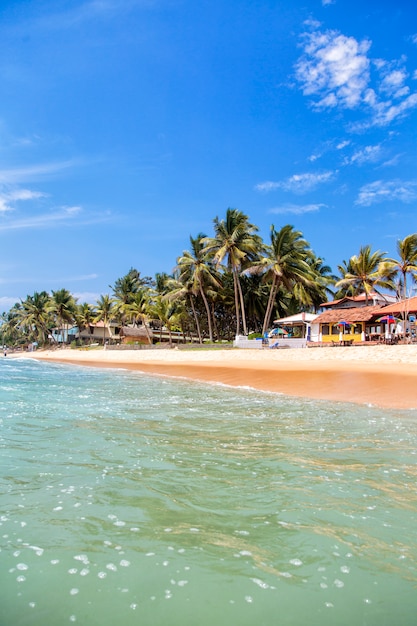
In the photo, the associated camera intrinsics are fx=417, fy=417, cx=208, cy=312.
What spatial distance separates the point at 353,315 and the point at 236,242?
39.7 feet

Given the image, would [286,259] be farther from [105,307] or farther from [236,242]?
[105,307]

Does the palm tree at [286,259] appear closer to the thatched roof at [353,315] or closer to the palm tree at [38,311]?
the thatched roof at [353,315]

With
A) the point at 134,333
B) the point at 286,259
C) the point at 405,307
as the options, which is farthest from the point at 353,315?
the point at 134,333

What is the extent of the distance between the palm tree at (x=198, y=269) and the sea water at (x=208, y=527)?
34012mm

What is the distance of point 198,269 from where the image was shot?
39.8m

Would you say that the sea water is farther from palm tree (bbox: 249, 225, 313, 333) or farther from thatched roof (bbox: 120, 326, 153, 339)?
thatched roof (bbox: 120, 326, 153, 339)

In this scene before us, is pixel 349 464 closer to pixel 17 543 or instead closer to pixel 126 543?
pixel 126 543

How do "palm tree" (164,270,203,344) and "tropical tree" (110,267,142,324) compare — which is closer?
"palm tree" (164,270,203,344)

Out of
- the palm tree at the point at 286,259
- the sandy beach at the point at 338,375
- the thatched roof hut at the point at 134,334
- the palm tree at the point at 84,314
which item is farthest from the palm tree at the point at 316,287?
the palm tree at the point at 84,314

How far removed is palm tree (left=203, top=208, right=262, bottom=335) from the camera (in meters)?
37.4

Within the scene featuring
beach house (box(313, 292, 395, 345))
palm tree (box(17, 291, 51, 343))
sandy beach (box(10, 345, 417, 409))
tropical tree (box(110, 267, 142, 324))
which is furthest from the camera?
palm tree (box(17, 291, 51, 343))

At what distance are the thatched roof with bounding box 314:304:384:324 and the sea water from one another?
2794cm

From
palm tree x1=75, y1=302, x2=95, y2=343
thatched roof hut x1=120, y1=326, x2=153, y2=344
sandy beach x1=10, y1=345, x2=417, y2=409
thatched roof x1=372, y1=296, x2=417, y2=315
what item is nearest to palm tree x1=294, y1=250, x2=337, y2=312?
thatched roof x1=372, y1=296, x2=417, y2=315

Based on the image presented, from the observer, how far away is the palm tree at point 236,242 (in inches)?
1474
